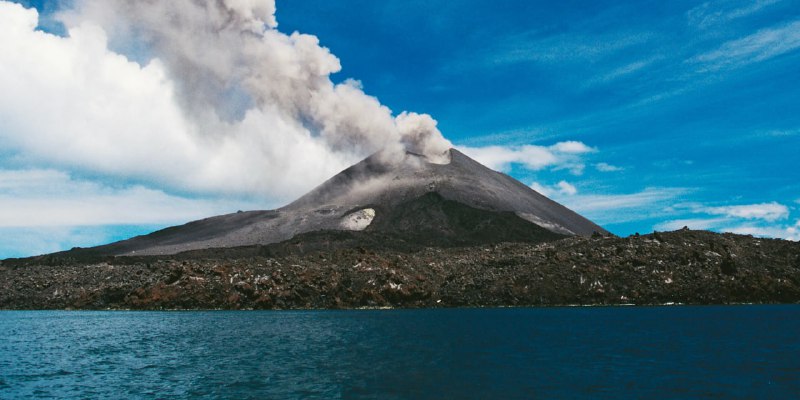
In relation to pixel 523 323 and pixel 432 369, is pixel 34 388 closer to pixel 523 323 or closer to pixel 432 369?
pixel 432 369

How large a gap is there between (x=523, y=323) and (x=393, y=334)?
3288cm

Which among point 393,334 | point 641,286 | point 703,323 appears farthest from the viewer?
point 641,286

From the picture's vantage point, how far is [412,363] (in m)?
58.4

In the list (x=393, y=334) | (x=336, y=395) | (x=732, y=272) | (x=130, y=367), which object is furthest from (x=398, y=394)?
(x=732, y=272)

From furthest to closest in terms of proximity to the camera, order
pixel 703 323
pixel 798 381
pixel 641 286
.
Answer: pixel 641 286, pixel 703 323, pixel 798 381

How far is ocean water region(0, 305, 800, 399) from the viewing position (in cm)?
4391

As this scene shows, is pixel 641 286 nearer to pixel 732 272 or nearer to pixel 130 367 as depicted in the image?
pixel 732 272

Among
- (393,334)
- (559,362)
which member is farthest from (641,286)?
(559,362)

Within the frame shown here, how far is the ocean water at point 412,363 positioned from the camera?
43.9 metres

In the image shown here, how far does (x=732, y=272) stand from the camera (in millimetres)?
196125

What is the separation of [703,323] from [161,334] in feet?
318

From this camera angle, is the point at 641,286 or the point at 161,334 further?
the point at 641,286

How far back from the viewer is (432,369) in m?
54.3

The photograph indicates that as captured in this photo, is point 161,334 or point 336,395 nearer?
point 336,395
